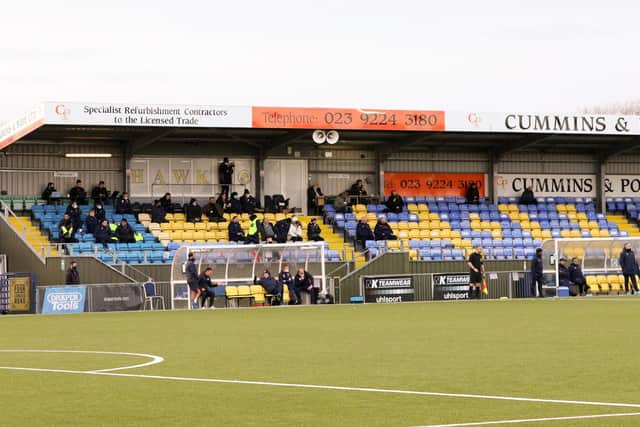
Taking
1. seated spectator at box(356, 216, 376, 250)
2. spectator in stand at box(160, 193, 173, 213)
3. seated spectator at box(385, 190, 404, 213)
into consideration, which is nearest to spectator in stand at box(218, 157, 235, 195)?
spectator in stand at box(160, 193, 173, 213)

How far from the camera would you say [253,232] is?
1784 inches

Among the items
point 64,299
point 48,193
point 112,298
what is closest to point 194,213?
point 48,193

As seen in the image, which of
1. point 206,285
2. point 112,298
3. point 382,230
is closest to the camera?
point 112,298

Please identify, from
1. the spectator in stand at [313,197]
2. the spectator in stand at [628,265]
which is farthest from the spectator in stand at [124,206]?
the spectator in stand at [628,265]

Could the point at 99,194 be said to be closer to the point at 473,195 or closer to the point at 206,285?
the point at 206,285

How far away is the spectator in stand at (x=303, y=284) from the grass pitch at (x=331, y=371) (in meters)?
13.7

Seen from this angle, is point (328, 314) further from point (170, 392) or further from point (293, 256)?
point (170, 392)

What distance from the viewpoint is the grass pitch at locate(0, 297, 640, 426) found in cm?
1039

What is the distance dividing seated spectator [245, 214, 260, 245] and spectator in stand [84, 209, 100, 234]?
5452mm

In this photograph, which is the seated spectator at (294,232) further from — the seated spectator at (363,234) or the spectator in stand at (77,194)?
the spectator in stand at (77,194)

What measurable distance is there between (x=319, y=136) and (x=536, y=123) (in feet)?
30.3

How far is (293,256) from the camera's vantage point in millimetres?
42062

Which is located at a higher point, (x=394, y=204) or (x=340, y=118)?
(x=340, y=118)

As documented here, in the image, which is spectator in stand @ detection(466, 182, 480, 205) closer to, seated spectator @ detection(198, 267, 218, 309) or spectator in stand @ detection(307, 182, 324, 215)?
spectator in stand @ detection(307, 182, 324, 215)
